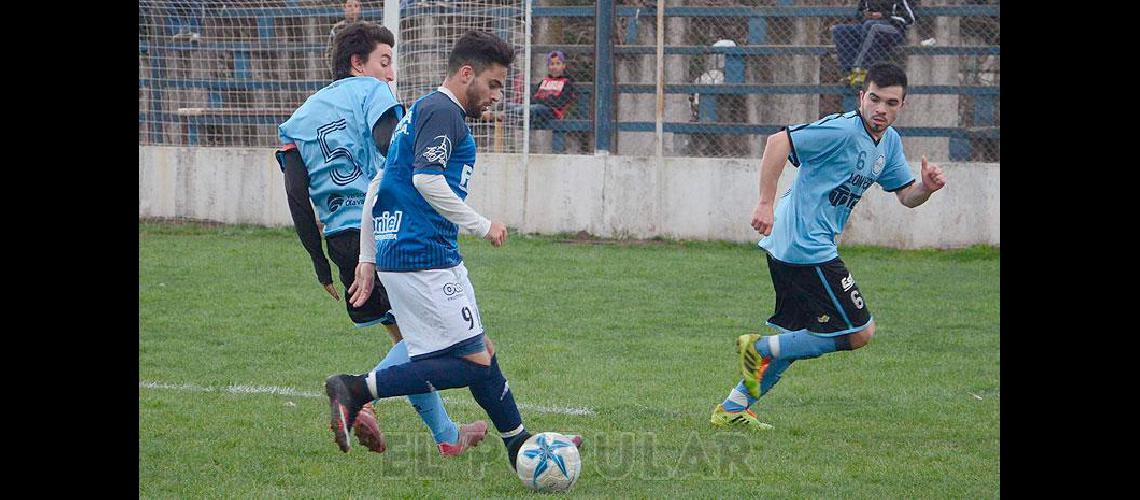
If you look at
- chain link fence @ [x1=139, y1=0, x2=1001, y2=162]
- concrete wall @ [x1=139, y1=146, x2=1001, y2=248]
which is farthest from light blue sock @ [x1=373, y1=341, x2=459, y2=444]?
chain link fence @ [x1=139, y1=0, x2=1001, y2=162]

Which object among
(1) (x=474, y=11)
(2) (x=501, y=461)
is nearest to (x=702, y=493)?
(2) (x=501, y=461)

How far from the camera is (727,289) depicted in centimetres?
1129

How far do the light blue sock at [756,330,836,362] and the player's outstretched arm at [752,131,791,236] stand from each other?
0.54m

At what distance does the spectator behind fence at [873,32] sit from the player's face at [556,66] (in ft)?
9.80

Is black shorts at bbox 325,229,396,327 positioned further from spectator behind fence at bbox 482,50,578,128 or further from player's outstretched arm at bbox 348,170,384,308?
spectator behind fence at bbox 482,50,578,128

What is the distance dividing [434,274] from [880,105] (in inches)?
97.6

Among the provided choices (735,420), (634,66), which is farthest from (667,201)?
(735,420)

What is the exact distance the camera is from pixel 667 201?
1455 cm

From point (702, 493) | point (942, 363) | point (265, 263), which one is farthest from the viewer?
point (265, 263)

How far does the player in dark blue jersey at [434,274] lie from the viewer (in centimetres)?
514

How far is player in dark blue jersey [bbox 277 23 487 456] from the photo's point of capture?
620 centimetres

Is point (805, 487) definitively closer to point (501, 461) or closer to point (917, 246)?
point (501, 461)

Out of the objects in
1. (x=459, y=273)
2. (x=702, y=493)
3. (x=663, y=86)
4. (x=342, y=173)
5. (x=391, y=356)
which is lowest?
(x=702, y=493)

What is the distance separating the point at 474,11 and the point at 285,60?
267cm
